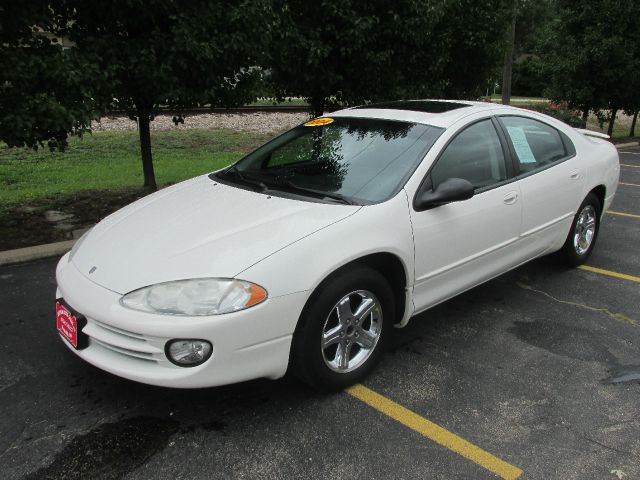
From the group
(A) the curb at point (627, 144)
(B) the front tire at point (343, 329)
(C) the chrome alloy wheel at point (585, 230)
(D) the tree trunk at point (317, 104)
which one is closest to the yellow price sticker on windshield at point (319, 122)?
(B) the front tire at point (343, 329)

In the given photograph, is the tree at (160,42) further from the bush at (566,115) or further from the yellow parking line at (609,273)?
the bush at (566,115)

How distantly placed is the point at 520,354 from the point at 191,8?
186 inches

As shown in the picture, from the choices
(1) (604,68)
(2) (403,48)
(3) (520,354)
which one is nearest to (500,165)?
(3) (520,354)

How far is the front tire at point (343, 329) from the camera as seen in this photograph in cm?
285

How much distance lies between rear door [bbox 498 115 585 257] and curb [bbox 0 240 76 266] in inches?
A: 161

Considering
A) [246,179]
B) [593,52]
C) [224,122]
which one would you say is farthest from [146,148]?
[593,52]

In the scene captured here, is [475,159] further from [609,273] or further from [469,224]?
[609,273]

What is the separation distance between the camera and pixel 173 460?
101 inches

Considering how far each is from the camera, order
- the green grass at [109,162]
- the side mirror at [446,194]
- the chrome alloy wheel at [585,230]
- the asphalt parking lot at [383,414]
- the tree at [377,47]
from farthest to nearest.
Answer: the green grass at [109,162]
the tree at [377,47]
the chrome alloy wheel at [585,230]
the side mirror at [446,194]
the asphalt parking lot at [383,414]

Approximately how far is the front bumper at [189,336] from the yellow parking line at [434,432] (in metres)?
0.57

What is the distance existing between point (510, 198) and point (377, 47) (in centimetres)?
484

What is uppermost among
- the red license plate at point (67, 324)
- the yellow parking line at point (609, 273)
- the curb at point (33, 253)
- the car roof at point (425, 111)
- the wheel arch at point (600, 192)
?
the car roof at point (425, 111)

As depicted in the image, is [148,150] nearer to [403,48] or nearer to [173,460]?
[403,48]

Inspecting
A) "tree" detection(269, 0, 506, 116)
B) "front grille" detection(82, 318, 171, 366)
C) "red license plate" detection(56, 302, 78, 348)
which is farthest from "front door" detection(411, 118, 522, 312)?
"tree" detection(269, 0, 506, 116)
